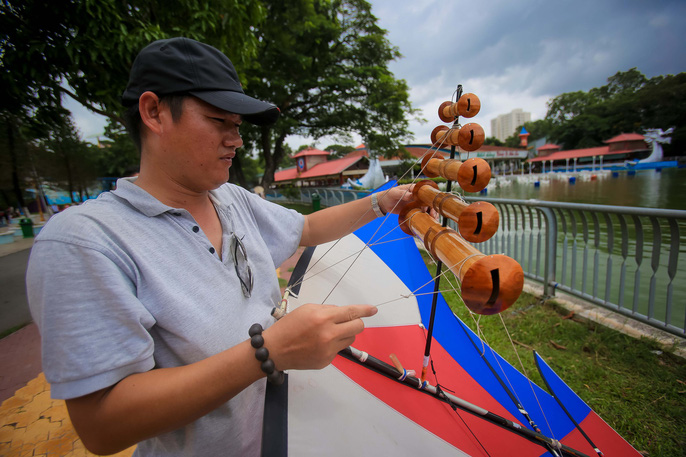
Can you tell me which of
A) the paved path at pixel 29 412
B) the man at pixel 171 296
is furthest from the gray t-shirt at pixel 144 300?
the paved path at pixel 29 412

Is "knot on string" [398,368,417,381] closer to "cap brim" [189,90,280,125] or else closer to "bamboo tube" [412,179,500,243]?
"bamboo tube" [412,179,500,243]

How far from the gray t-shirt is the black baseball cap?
1.07ft

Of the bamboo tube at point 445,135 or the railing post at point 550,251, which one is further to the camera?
the railing post at point 550,251

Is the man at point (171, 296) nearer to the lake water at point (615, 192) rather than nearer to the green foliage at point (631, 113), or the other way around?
the lake water at point (615, 192)

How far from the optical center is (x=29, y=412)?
2.39 m

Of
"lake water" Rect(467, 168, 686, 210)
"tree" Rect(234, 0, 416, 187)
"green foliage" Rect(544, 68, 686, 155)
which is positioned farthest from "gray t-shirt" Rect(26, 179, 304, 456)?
"green foliage" Rect(544, 68, 686, 155)

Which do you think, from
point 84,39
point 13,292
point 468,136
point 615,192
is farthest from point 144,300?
point 615,192

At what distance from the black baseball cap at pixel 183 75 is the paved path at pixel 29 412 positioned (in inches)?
96.9

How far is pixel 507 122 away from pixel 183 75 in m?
168

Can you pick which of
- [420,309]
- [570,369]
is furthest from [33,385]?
[570,369]

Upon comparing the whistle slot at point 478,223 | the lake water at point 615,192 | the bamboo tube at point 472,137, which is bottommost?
the lake water at point 615,192

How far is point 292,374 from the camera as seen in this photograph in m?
1.09

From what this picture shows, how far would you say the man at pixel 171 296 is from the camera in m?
0.65

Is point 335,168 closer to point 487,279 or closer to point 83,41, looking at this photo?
point 83,41
